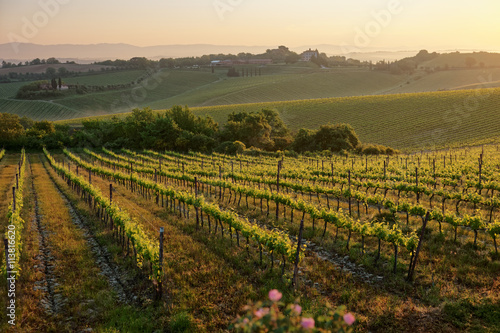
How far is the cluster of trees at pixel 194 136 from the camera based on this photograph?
53.1 metres

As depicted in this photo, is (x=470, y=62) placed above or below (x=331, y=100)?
above

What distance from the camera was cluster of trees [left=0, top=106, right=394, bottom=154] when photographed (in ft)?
174

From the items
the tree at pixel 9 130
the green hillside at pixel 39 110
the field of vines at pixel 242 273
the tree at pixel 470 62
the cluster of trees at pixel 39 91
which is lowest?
the field of vines at pixel 242 273

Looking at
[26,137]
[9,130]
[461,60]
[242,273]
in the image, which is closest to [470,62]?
[461,60]

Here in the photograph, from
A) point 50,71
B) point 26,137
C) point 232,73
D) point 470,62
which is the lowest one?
point 26,137

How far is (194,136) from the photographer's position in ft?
188

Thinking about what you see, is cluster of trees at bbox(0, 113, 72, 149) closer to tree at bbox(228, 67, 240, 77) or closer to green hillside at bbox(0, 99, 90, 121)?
green hillside at bbox(0, 99, 90, 121)

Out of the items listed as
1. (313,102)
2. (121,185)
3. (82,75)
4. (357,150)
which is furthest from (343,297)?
(82,75)

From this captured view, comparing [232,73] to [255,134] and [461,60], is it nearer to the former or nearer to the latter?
[461,60]

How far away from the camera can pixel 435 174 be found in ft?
83.4

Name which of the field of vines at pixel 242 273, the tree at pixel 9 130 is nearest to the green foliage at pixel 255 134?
the tree at pixel 9 130

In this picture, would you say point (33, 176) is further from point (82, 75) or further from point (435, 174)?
point (82, 75)

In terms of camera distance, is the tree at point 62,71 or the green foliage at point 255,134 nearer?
the green foliage at point 255,134

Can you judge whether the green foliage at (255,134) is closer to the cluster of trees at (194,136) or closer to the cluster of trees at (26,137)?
the cluster of trees at (194,136)
